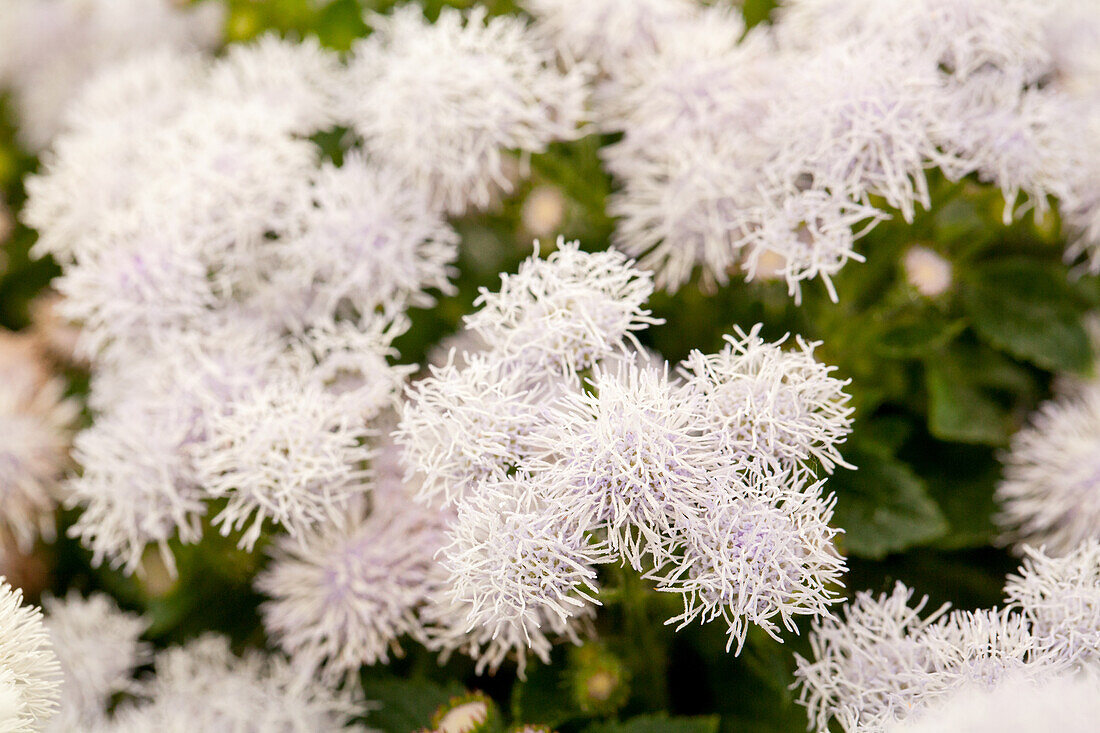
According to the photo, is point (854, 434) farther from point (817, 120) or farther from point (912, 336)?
point (817, 120)

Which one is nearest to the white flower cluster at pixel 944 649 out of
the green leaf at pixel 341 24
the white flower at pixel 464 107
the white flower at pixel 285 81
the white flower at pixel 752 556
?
the white flower at pixel 752 556

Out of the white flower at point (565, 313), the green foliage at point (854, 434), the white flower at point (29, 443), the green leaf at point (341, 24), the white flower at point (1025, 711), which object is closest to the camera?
the white flower at point (1025, 711)

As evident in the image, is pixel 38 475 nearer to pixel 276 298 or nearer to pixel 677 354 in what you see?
pixel 276 298

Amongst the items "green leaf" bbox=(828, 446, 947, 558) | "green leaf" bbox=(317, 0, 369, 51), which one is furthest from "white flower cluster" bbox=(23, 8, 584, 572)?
"green leaf" bbox=(828, 446, 947, 558)

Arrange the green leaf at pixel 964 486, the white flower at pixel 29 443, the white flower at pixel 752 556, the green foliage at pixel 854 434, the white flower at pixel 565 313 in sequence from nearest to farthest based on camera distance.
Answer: the white flower at pixel 752 556 → the white flower at pixel 565 313 → the green foliage at pixel 854 434 → the green leaf at pixel 964 486 → the white flower at pixel 29 443

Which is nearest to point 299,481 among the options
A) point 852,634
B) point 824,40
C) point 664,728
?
point 664,728

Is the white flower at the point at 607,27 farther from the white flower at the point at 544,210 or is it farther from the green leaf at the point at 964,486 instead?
the green leaf at the point at 964,486

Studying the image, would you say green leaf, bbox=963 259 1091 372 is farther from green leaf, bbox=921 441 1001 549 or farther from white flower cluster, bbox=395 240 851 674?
white flower cluster, bbox=395 240 851 674
